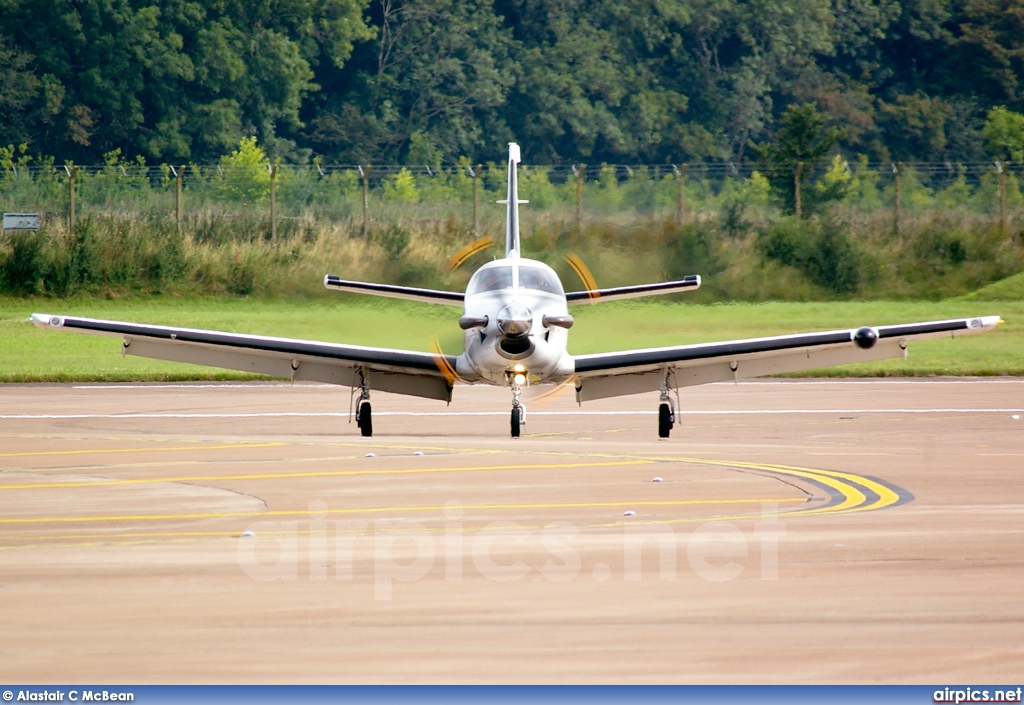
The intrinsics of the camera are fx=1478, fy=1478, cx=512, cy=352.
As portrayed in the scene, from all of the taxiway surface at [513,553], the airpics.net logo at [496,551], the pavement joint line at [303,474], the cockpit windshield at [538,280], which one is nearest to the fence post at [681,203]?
the taxiway surface at [513,553]

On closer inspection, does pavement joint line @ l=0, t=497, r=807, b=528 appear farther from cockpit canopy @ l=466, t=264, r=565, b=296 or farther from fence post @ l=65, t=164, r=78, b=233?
fence post @ l=65, t=164, r=78, b=233

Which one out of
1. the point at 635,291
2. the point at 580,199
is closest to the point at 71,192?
the point at 580,199

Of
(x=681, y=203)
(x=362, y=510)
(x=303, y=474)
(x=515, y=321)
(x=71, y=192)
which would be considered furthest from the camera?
(x=71, y=192)

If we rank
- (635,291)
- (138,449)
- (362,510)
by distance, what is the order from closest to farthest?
(362,510) → (138,449) → (635,291)

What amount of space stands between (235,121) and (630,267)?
3571 centimetres

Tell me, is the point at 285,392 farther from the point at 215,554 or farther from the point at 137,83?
the point at 137,83

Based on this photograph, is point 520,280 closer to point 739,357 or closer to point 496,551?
point 739,357

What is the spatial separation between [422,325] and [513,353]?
4094 millimetres

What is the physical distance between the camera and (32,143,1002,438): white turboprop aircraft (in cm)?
1692

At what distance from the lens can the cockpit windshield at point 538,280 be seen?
57.8 ft

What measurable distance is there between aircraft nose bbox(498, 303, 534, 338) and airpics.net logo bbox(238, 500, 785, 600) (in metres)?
5.34

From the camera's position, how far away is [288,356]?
17.9m

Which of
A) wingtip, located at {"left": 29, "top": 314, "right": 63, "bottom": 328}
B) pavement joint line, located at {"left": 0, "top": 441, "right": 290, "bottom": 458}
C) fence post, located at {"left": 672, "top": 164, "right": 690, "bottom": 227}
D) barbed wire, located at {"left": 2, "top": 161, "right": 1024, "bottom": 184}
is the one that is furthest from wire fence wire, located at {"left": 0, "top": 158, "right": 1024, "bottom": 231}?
pavement joint line, located at {"left": 0, "top": 441, "right": 290, "bottom": 458}

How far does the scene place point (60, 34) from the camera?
60812 mm
